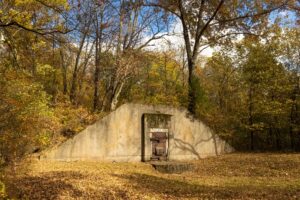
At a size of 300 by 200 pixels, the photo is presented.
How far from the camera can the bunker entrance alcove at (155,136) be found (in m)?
17.2

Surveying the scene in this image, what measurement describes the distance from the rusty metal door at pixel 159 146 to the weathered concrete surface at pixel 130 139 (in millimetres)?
420

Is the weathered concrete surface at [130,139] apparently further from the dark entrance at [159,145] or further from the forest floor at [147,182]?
the forest floor at [147,182]

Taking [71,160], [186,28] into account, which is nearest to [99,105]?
[186,28]

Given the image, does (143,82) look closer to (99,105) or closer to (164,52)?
(164,52)

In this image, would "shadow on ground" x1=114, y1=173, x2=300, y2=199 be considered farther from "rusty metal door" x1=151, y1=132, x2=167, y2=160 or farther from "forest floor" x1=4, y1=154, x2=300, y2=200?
"rusty metal door" x1=151, y1=132, x2=167, y2=160

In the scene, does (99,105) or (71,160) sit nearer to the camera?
(71,160)

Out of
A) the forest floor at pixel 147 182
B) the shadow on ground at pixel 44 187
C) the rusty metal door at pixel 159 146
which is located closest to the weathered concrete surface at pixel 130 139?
the rusty metal door at pixel 159 146

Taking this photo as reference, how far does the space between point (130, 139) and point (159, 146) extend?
189cm

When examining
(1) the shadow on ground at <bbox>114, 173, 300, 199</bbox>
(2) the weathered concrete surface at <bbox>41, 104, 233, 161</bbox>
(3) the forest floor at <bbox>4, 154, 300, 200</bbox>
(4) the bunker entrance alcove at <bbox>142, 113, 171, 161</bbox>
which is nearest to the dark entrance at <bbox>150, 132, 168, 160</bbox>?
(4) the bunker entrance alcove at <bbox>142, 113, 171, 161</bbox>

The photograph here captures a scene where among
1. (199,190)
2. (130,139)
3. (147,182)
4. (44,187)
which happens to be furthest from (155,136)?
(44,187)

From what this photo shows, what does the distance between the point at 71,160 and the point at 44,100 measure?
3.66 meters

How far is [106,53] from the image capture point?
73.7ft

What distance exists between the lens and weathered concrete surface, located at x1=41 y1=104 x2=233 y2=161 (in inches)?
580

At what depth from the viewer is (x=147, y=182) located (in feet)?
38.1
